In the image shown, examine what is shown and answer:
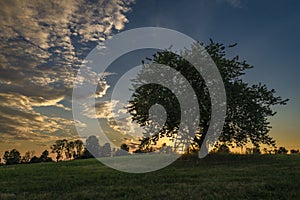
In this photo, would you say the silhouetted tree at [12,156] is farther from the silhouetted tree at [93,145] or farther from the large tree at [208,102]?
the large tree at [208,102]

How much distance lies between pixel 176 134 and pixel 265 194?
25871 mm

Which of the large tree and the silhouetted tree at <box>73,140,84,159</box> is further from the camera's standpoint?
the silhouetted tree at <box>73,140,84,159</box>

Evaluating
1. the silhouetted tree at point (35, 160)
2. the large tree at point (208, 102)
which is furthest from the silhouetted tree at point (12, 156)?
the large tree at point (208, 102)

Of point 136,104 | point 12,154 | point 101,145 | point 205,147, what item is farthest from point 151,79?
point 12,154

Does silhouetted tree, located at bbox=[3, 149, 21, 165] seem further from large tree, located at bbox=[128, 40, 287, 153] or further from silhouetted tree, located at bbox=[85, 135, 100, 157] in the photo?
large tree, located at bbox=[128, 40, 287, 153]

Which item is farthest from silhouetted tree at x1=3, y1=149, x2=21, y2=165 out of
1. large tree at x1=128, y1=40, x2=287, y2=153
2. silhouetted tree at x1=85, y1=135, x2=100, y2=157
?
large tree at x1=128, y1=40, x2=287, y2=153

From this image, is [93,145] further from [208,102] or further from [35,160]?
[208,102]

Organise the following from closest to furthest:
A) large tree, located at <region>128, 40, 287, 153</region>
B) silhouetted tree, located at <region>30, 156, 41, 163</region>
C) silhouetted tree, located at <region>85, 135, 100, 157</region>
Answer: large tree, located at <region>128, 40, 287, 153</region>, silhouetted tree, located at <region>30, 156, 41, 163</region>, silhouetted tree, located at <region>85, 135, 100, 157</region>

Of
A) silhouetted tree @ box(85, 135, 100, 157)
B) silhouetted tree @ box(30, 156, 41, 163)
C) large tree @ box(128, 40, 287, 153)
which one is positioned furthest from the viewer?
silhouetted tree @ box(85, 135, 100, 157)

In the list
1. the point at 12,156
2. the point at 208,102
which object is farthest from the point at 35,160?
the point at 208,102

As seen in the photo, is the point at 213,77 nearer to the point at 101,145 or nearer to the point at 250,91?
the point at 250,91

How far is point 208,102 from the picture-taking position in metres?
36.3

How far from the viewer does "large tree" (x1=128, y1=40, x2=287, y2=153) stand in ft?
121

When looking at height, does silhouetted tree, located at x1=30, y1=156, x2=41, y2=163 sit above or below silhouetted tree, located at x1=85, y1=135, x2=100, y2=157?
below
